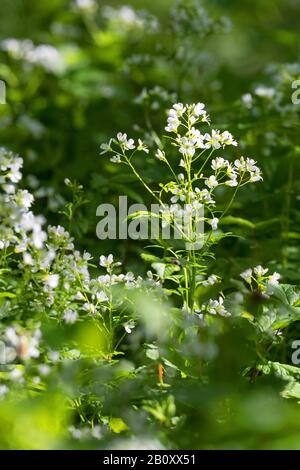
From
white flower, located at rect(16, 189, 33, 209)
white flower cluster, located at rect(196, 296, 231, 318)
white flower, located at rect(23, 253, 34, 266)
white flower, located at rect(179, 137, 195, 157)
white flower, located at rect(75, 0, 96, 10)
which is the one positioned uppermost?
white flower, located at rect(75, 0, 96, 10)

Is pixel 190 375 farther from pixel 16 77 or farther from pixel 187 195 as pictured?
pixel 16 77

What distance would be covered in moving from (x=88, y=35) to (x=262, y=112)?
221cm

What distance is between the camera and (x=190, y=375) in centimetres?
184

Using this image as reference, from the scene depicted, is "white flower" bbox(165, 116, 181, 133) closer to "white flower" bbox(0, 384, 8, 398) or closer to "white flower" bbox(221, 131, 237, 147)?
"white flower" bbox(221, 131, 237, 147)

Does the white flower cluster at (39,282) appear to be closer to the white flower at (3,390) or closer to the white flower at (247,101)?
the white flower at (3,390)

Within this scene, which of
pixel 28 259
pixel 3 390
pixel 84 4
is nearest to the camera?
pixel 3 390

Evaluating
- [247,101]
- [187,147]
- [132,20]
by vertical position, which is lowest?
[187,147]

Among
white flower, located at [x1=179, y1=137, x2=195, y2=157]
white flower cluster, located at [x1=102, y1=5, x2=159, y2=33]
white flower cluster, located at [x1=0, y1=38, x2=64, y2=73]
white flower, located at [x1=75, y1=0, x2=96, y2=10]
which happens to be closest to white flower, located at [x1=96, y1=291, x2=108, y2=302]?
white flower, located at [x1=179, y1=137, x2=195, y2=157]

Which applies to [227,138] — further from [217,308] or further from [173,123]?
[217,308]

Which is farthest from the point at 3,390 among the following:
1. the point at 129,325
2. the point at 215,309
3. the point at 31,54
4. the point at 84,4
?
the point at 84,4

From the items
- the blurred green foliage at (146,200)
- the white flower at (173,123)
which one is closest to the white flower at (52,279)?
the blurred green foliage at (146,200)

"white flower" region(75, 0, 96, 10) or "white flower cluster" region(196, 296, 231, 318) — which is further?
"white flower" region(75, 0, 96, 10)

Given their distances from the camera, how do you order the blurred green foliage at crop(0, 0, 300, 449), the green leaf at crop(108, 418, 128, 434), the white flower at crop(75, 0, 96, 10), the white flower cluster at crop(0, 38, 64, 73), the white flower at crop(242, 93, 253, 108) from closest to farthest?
the blurred green foliage at crop(0, 0, 300, 449) → the green leaf at crop(108, 418, 128, 434) → the white flower at crop(242, 93, 253, 108) → the white flower cluster at crop(0, 38, 64, 73) → the white flower at crop(75, 0, 96, 10)

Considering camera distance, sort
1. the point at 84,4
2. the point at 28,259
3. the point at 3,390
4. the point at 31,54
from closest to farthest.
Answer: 1. the point at 3,390
2. the point at 28,259
3. the point at 31,54
4. the point at 84,4
